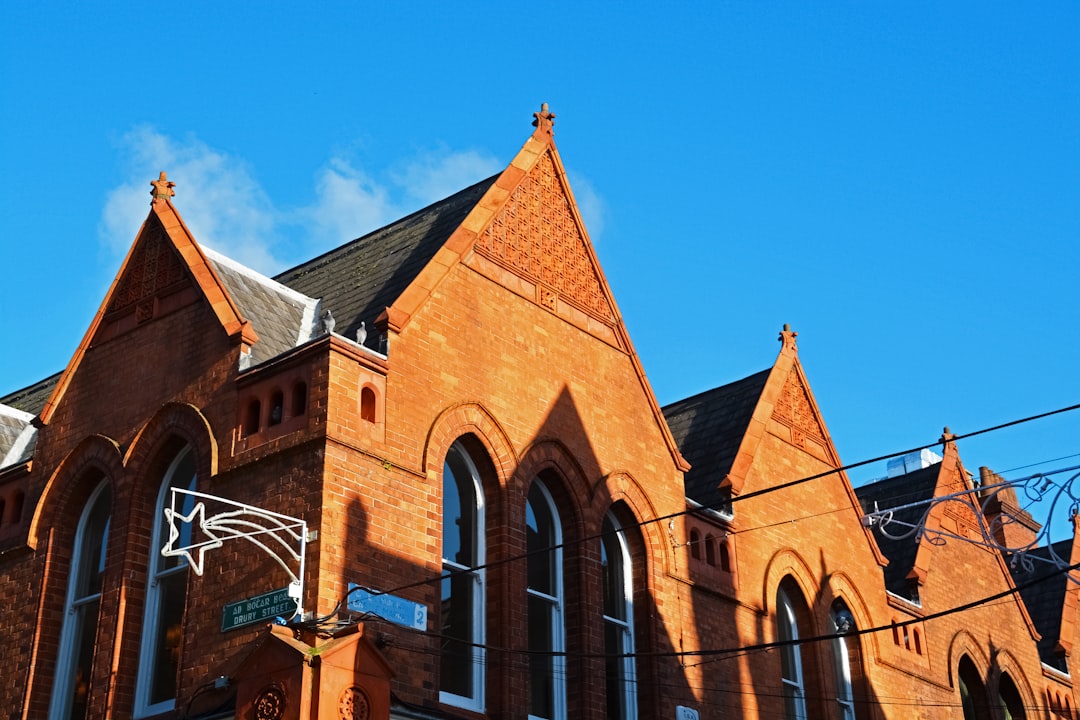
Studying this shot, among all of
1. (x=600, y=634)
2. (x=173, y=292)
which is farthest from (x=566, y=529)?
(x=173, y=292)

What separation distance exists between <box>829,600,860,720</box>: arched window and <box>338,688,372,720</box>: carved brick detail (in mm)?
11799

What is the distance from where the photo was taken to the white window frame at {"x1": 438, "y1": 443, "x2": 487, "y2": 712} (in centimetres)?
1720

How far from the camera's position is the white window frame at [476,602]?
677 inches

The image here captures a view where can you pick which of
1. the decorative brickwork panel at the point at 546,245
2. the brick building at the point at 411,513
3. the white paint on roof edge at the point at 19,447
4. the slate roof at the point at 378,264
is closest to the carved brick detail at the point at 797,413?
the brick building at the point at 411,513

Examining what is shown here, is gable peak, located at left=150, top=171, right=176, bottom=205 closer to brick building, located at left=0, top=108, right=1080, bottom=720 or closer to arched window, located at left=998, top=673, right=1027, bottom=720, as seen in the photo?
brick building, located at left=0, top=108, right=1080, bottom=720

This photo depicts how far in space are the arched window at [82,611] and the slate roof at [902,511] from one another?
557 inches

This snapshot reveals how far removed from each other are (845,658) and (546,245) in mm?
9381

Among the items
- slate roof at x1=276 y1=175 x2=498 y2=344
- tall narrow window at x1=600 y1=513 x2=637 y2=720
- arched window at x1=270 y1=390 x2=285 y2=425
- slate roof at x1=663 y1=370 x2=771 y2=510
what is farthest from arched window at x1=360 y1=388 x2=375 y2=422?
slate roof at x1=663 y1=370 x2=771 y2=510

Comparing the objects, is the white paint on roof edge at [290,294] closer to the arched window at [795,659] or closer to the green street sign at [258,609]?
the green street sign at [258,609]

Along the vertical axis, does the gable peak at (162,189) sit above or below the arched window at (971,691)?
above

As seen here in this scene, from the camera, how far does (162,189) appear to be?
20562 millimetres

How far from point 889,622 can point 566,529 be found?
868cm

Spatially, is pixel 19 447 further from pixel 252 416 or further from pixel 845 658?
pixel 845 658

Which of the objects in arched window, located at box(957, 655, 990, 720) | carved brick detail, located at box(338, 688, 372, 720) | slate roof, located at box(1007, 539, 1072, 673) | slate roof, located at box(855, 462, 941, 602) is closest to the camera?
carved brick detail, located at box(338, 688, 372, 720)
